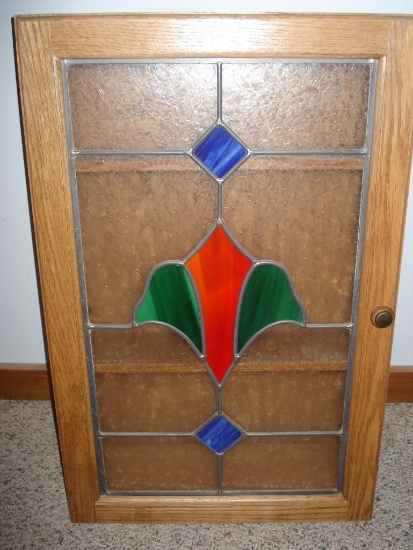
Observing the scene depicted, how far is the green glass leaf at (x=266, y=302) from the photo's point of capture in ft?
3.56

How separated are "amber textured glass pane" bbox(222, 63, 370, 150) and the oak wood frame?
0.04 metres

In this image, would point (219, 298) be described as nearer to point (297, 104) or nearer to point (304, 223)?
point (304, 223)

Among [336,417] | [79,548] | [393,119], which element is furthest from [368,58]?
[79,548]

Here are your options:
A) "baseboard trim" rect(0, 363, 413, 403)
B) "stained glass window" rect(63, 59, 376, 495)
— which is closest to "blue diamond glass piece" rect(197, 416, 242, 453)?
"stained glass window" rect(63, 59, 376, 495)

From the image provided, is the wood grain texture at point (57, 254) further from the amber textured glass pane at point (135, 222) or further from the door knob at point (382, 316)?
the door knob at point (382, 316)

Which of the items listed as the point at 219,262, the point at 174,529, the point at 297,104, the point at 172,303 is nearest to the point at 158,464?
the point at 174,529

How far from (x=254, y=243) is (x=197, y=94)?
1.12 feet

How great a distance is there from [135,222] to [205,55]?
0.37 meters

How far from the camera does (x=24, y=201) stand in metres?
1.51

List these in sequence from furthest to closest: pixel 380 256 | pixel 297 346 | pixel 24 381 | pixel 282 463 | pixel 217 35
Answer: pixel 24 381
pixel 282 463
pixel 297 346
pixel 380 256
pixel 217 35

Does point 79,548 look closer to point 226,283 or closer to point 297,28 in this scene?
point 226,283

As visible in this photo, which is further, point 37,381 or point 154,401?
point 37,381

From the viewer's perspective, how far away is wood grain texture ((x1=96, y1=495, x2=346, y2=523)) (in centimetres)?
128

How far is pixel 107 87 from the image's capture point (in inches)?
37.8
